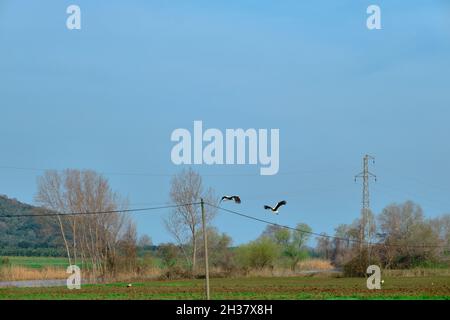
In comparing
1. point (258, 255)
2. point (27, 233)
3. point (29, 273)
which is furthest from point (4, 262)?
point (258, 255)

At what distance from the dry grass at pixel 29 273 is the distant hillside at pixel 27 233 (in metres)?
5.30

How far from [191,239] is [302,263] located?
1326 cm

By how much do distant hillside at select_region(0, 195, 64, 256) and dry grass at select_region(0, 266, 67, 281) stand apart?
5296 millimetres

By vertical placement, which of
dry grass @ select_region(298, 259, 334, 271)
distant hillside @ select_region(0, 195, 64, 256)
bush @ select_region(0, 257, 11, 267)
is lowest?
dry grass @ select_region(298, 259, 334, 271)

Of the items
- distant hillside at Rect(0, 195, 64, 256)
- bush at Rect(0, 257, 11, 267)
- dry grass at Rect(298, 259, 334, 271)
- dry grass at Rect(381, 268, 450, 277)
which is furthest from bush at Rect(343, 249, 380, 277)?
bush at Rect(0, 257, 11, 267)

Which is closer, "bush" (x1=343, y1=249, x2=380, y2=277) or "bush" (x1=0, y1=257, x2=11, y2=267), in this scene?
"bush" (x1=343, y1=249, x2=380, y2=277)

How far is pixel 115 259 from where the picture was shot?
61.9 meters

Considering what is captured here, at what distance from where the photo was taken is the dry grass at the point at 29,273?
58953mm

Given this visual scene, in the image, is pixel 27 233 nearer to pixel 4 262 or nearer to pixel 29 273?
pixel 4 262

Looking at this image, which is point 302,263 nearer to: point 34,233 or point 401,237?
point 401,237

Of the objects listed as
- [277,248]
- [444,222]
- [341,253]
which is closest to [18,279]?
[277,248]

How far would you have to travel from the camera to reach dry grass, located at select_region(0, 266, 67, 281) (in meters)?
59.0

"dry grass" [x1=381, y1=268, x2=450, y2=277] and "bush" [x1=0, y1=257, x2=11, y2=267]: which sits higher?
"bush" [x1=0, y1=257, x2=11, y2=267]

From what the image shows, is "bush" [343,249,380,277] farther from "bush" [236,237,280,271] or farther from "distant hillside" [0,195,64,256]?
"distant hillside" [0,195,64,256]
